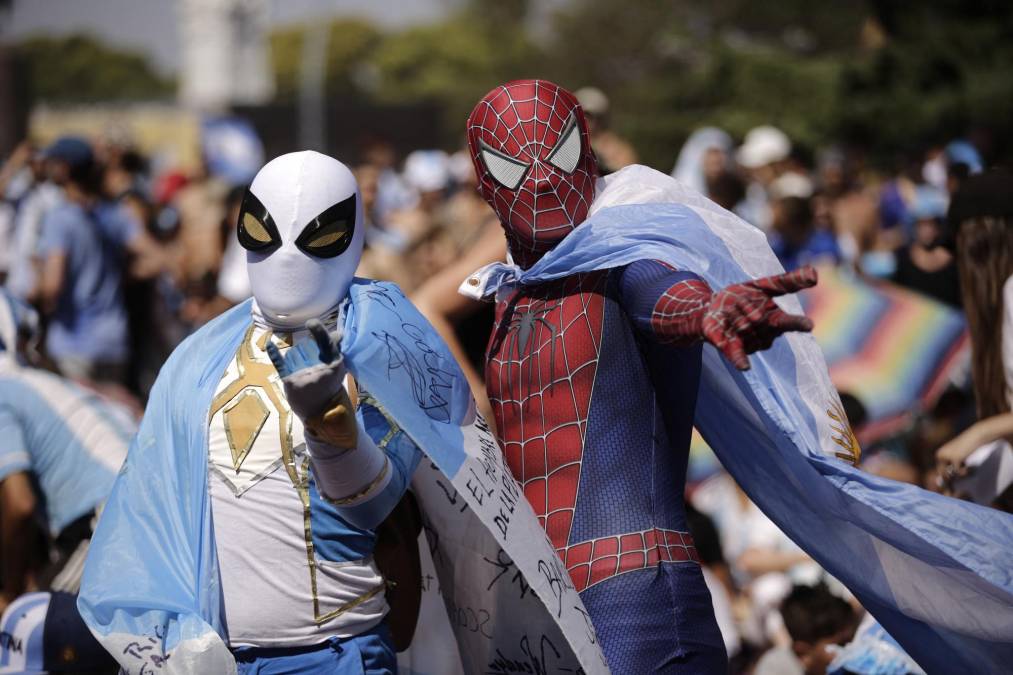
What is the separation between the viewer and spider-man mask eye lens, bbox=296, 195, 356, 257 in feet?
10.7

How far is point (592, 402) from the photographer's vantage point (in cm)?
324

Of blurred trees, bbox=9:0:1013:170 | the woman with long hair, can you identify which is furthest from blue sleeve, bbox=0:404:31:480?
blurred trees, bbox=9:0:1013:170

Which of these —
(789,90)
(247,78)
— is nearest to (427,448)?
(789,90)

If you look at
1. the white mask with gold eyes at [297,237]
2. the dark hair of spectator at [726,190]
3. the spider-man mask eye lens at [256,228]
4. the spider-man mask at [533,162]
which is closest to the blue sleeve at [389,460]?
the white mask with gold eyes at [297,237]

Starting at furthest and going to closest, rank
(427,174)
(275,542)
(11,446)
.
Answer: (427,174) < (11,446) < (275,542)

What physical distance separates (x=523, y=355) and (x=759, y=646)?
3114mm

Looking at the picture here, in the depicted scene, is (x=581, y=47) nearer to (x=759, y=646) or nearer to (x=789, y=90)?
(x=789, y=90)

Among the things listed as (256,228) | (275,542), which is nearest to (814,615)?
(275,542)

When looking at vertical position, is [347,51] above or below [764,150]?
below

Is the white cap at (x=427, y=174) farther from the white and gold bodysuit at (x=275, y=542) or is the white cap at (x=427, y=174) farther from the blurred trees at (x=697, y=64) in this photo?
the white and gold bodysuit at (x=275, y=542)

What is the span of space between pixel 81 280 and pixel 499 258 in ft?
17.5

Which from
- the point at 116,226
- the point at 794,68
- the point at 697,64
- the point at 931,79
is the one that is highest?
the point at 116,226

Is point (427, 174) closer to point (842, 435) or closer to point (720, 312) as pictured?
point (842, 435)

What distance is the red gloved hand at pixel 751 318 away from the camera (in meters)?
2.61
